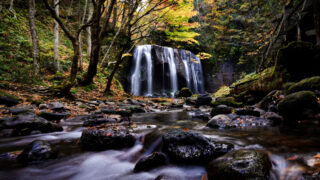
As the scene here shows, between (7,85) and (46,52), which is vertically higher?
(46,52)

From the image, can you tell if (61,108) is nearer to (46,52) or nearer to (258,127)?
(258,127)

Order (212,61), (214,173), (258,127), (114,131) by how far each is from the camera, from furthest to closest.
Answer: (212,61) → (258,127) → (114,131) → (214,173)

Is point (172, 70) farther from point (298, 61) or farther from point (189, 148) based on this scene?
point (189, 148)

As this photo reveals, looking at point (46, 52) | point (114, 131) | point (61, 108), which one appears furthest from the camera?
point (46, 52)

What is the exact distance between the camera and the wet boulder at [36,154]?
2461mm

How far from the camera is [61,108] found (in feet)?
20.3

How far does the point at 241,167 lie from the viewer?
196 cm

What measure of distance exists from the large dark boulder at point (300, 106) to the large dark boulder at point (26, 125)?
20.7 ft

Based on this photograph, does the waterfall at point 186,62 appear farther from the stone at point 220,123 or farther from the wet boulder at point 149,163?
the wet boulder at point 149,163

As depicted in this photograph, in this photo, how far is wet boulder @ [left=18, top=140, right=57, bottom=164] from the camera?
96.9 inches

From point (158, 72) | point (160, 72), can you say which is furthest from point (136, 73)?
point (160, 72)

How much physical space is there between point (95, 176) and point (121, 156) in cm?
63

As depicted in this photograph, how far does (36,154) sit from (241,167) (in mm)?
2875

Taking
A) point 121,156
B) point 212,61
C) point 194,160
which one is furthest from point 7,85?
point 212,61
